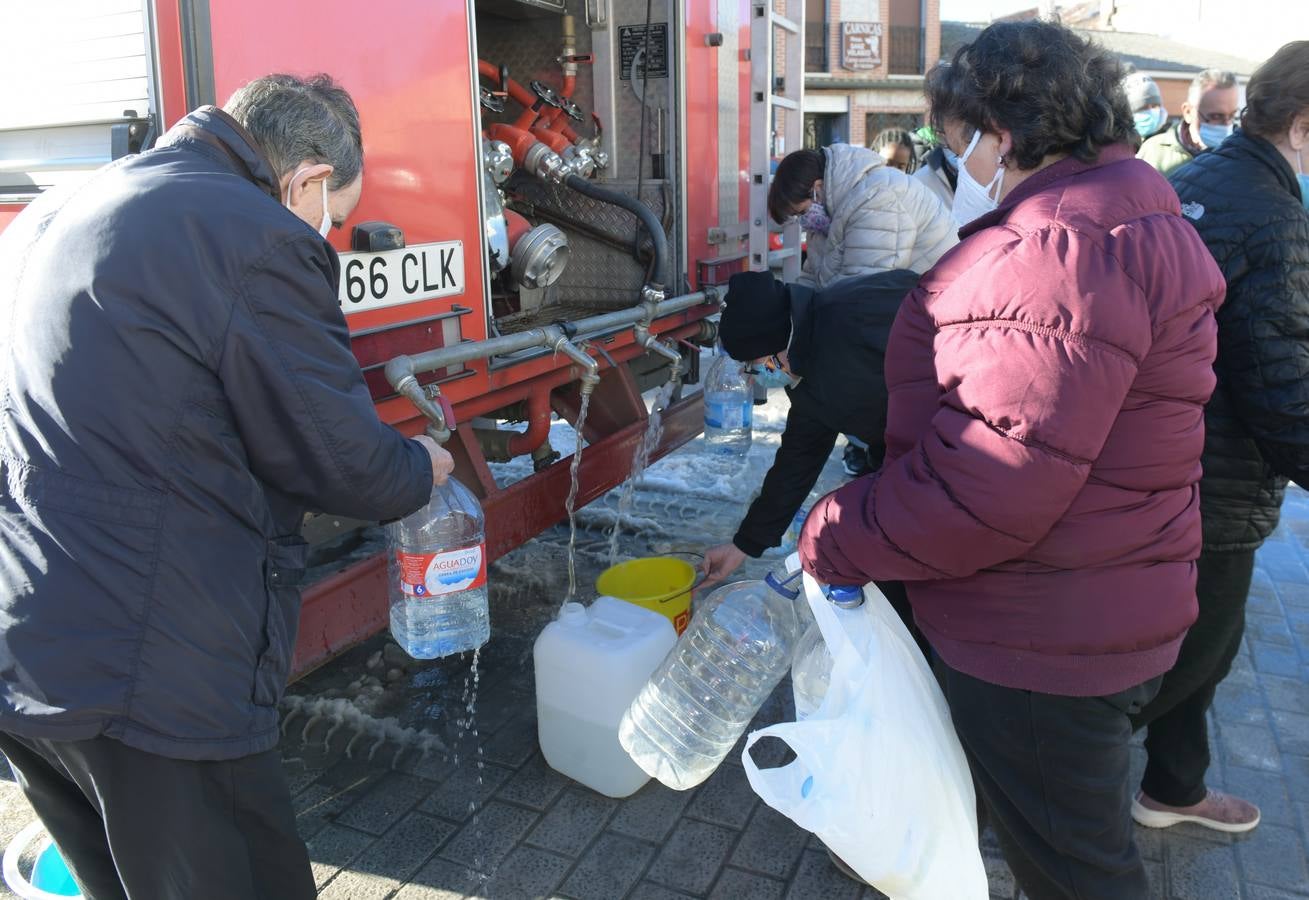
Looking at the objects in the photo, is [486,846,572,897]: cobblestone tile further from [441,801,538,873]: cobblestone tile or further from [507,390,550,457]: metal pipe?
[507,390,550,457]: metal pipe

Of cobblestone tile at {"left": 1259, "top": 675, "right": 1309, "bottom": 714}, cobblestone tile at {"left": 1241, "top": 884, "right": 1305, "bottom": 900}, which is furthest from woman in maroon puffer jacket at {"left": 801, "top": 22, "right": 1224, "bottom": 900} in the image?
cobblestone tile at {"left": 1259, "top": 675, "right": 1309, "bottom": 714}

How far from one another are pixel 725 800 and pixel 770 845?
22cm

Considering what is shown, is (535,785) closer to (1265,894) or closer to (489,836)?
(489,836)

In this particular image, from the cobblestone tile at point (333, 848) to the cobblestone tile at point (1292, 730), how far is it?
269cm

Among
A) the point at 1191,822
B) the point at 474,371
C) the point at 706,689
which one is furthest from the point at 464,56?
the point at 1191,822

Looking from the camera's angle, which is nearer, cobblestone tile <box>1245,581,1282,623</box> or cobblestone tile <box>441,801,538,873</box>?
cobblestone tile <box>441,801,538,873</box>

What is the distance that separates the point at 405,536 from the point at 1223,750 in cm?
249

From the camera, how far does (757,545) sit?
290cm

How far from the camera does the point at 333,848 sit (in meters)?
2.54

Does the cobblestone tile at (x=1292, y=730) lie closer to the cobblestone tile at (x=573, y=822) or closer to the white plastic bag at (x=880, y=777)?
the white plastic bag at (x=880, y=777)

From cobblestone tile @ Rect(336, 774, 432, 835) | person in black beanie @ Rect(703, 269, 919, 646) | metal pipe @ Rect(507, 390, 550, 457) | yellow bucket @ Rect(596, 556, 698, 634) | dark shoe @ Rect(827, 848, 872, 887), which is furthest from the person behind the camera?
metal pipe @ Rect(507, 390, 550, 457)

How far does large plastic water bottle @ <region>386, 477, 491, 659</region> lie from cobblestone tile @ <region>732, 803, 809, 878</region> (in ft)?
2.91

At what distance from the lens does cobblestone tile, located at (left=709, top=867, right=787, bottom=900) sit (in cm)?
238

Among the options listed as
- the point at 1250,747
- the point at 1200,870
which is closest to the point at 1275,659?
the point at 1250,747
